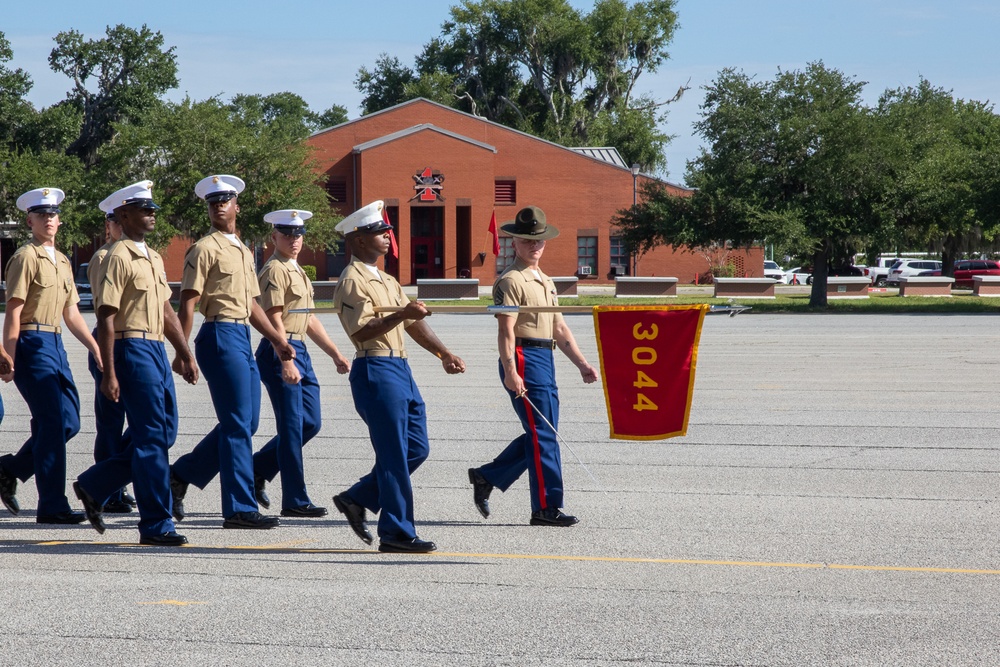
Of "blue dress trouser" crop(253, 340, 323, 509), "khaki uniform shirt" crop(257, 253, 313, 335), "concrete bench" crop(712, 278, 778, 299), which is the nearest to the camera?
"blue dress trouser" crop(253, 340, 323, 509)

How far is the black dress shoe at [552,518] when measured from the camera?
24.0 feet

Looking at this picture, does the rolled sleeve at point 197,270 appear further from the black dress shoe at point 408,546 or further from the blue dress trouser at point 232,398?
the black dress shoe at point 408,546

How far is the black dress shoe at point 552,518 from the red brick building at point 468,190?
53.4 meters

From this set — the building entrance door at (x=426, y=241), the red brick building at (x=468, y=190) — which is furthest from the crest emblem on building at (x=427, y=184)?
the building entrance door at (x=426, y=241)

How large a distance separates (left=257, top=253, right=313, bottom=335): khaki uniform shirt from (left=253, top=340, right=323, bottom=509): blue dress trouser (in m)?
0.22

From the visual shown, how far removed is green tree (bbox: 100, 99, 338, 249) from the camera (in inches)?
1797

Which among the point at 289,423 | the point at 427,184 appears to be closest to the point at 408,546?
the point at 289,423

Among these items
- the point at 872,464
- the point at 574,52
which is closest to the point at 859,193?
the point at 872,464

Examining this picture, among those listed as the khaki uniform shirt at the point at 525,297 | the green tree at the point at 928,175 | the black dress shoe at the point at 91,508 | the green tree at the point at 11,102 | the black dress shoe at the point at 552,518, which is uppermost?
the green tree at the point at 11,102

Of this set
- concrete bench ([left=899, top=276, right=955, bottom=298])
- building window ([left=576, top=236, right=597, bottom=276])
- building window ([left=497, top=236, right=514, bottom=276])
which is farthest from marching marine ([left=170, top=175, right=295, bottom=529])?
building window ([left=576, top=236, right=597, bottom=276])

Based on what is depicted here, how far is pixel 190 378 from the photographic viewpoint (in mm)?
7000

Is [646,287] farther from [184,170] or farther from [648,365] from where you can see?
[648,365]

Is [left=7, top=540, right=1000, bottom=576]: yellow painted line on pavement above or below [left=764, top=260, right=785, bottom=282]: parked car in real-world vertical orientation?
below

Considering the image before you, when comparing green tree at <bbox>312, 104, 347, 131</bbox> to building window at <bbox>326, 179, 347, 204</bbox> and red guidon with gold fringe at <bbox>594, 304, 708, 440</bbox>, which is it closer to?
building window at <bbox>326, 179, 347, 204</bbox>
